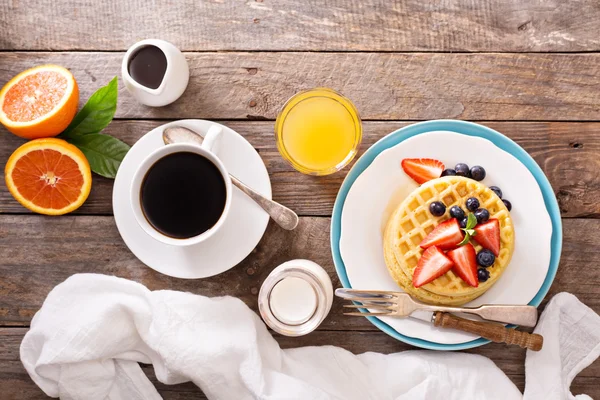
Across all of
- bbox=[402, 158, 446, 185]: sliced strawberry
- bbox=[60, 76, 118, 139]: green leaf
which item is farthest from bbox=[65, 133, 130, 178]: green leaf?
bbox=[402, 158, 446, 185]: sliced strawberry

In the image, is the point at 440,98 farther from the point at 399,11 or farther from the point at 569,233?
the point at 569,233

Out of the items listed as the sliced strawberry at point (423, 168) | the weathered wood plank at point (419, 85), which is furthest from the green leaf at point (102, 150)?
the sliced strawberry at point (423, 168)

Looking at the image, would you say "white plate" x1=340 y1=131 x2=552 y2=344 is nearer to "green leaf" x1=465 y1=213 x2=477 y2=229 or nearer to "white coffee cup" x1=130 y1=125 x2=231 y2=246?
"green leaf" x1=465 y1=213 x2=477 y2=229

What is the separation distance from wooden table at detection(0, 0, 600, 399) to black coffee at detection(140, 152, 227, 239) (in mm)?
283

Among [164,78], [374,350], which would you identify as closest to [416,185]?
[374,350]

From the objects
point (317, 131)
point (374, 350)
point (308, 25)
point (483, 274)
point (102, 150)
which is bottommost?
point (374, 350)

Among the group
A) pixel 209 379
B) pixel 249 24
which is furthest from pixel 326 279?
pixel 249 24

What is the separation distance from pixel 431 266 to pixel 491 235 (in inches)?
6.9

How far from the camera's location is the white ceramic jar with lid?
1.71 metres

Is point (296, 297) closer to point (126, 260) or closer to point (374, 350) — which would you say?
point (374, 350)

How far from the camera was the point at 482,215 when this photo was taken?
1585 mm

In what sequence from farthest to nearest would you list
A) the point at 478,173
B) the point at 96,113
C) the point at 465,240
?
the point at 96,113, the point at 478,173, the point at 465,240

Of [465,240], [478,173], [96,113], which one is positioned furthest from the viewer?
[96,113]

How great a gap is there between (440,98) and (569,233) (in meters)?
0.56
